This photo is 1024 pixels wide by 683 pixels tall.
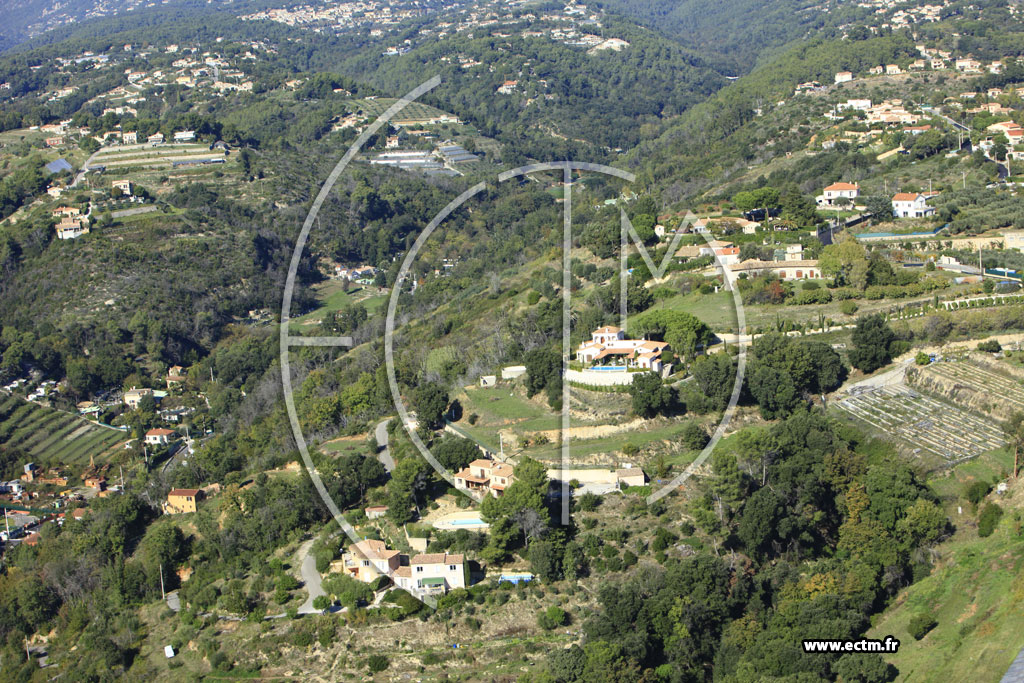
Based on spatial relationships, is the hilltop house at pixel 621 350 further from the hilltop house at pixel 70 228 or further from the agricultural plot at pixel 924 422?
the hilltop house at pixel 70 228

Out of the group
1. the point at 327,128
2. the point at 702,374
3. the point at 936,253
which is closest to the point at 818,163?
the point at 936,253

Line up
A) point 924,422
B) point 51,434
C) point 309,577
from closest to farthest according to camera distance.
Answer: point 309,577, point 924,422, point 51,434

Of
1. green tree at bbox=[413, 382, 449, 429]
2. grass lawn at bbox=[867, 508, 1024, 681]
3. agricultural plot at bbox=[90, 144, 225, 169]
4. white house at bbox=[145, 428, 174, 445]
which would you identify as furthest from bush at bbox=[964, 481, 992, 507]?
agricultural plot at bbox=[90, 144, 225, 169]

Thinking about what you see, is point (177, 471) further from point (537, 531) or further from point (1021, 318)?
point (1021, 318)

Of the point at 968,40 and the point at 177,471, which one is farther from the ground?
the point at 968,40

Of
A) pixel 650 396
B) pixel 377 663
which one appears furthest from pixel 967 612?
pixel 377 663

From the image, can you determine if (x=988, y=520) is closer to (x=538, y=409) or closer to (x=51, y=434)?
(x=538, y=409)

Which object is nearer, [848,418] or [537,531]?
[537,531]
